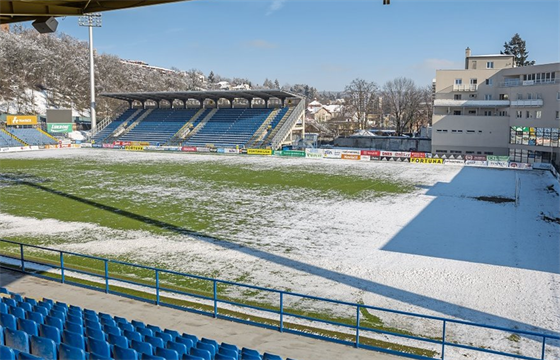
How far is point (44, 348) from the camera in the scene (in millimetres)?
6980

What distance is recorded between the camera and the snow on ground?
1357 centimetres

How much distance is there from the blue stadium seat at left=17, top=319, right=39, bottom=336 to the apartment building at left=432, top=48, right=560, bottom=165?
5224cm

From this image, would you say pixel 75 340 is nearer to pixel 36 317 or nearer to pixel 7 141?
pixel 36 317

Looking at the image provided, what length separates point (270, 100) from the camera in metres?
78.1

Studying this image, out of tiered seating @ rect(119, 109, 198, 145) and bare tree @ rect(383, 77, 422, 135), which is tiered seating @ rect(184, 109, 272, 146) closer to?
tiered seating @ rect(119, 109, 198, 145)

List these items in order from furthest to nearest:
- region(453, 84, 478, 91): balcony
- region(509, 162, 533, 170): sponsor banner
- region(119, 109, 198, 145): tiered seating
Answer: region(119, 109, 198, 145): tiered seating, region(453, 84, 478, 91): balcony, region(509, 162, 533, 170): sponsor banner

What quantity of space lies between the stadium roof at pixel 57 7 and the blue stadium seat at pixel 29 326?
8888 millimetres

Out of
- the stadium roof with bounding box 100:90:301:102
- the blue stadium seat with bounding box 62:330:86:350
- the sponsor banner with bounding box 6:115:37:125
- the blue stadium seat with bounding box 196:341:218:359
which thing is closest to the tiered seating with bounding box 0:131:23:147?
the sponsor banner with bounding box 6:115:37:125

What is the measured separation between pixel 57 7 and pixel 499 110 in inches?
2246

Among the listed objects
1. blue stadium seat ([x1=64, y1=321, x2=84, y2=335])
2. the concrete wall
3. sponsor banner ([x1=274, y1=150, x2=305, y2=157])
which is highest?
the concrete wall

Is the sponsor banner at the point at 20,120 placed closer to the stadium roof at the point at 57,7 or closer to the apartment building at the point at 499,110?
the apartment building at the point at 499,110

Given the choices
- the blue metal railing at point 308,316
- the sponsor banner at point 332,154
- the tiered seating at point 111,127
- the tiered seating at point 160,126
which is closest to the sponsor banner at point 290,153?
the sponsor banner at point 332,154

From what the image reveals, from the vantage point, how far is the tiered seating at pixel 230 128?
230 feet

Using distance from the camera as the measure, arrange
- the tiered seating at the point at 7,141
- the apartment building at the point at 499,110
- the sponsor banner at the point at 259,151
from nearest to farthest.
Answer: the apartment building at the point at 499,110, the sponsor banner at the point at 259,151, the tiered seating at the point at 7,141
